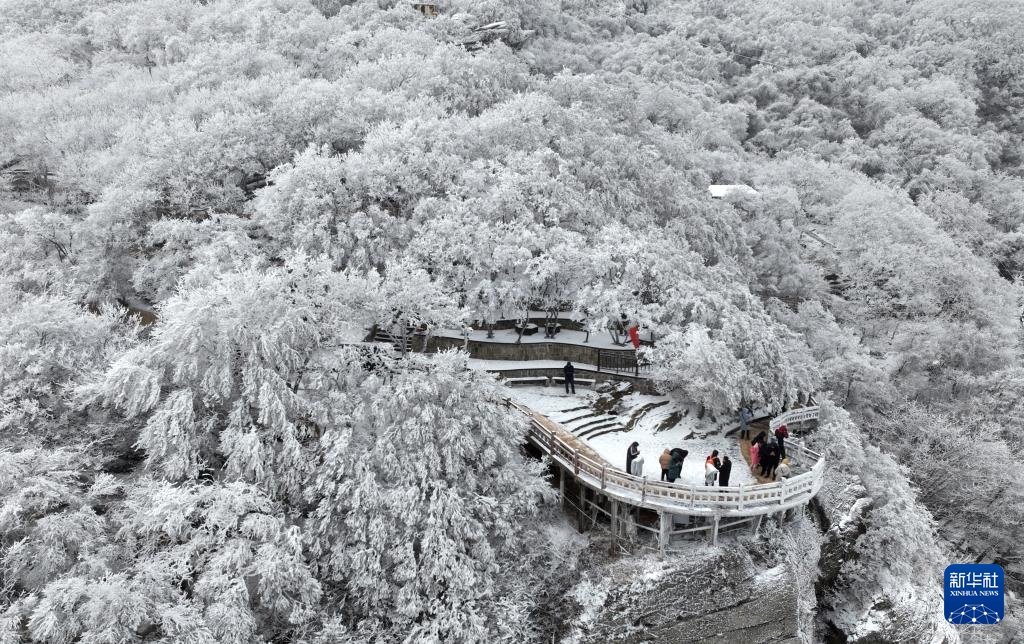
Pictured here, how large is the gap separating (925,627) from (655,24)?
251 ft

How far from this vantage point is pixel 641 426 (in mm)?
19875

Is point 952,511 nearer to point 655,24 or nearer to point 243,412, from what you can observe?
point 243,412

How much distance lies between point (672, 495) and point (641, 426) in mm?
4585

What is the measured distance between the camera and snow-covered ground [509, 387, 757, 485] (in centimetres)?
1809

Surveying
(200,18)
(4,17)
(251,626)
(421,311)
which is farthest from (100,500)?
(4,17)

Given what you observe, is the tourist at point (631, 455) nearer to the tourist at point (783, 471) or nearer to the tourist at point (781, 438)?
the tourist at point (783, 471)

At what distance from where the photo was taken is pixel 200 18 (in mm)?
52281

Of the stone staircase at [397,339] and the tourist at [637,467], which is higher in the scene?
the stone staircase at [397,339]

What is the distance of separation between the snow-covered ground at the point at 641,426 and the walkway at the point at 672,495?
1361 mm

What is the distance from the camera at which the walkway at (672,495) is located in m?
15.3

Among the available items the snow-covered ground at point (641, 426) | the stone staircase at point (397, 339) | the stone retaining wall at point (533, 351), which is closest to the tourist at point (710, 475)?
the snow-covered ground at point (641, 426)
